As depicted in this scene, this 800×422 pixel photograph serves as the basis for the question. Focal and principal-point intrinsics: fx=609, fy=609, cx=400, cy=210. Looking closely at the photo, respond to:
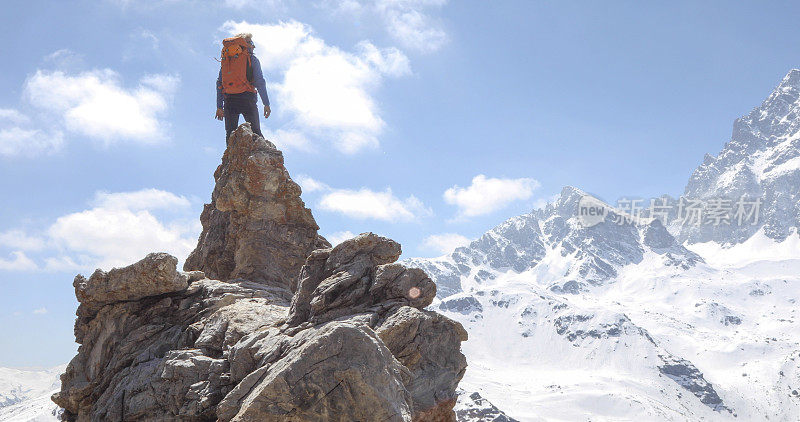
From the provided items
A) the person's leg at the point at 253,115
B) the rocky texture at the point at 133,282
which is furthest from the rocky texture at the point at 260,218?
the rocky texture at the point at 133,282

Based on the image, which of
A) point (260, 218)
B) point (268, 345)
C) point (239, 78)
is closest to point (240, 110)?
point (239, 78)

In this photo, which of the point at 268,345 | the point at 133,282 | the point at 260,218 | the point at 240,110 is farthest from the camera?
the point at 240,110

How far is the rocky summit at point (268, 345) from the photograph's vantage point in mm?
14227

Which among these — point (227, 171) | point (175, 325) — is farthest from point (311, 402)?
point (227, 171)

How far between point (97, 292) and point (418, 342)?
12816 millimetres

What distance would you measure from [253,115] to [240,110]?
2.33ft

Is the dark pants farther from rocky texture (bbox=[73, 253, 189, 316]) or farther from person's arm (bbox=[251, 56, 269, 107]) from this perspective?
rocky texture (bbox=[73, 253, 189, 316])

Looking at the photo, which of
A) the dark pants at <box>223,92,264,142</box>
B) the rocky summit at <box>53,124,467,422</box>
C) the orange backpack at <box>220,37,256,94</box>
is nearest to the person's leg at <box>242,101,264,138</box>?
the dark pants at <box>223,92,264,142</box>

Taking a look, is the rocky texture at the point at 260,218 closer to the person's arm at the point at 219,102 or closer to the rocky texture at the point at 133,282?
the person's arm at the point at 219,102

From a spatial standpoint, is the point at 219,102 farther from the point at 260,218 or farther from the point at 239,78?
the point at 260,218

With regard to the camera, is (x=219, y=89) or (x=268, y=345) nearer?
(x=268, y=345)

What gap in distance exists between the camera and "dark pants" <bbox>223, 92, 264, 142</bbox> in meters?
31.6

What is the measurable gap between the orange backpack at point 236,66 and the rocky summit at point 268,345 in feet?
32.2

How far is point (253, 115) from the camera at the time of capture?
32188mm
